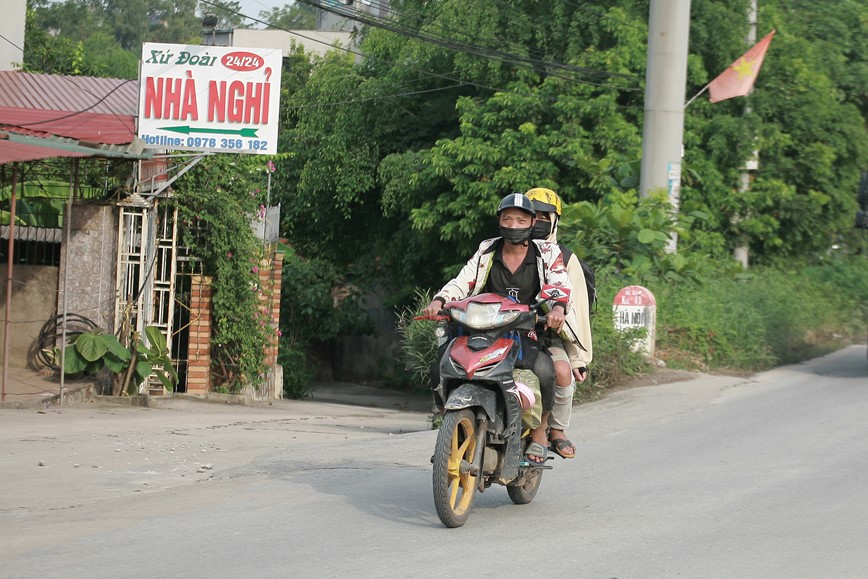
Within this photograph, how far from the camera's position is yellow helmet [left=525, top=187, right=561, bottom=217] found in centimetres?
693

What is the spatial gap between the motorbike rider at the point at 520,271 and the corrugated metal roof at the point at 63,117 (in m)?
5.96

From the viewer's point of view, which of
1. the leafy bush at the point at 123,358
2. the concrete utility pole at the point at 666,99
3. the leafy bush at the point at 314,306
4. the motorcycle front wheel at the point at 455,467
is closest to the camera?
the motorcycle front wheel at the point at 455,467

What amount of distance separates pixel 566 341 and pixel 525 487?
3.18ft

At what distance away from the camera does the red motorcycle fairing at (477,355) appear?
20.2 feet

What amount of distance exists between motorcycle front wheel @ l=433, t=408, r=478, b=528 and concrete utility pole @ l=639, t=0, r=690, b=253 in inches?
482

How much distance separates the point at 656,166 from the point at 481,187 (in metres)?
3.77

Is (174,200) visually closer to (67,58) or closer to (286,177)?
(286,177)

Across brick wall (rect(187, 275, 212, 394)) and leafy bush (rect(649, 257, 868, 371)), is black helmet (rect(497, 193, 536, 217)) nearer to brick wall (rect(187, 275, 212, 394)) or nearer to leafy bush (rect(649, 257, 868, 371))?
leafy bush (rect(649, 257, 868, 371))

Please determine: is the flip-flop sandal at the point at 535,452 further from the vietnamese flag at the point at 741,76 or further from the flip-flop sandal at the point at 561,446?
the vietnamese flag at the point at 741,76

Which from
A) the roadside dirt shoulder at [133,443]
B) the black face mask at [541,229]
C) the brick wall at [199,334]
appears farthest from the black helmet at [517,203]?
the brick wall at [199,334]

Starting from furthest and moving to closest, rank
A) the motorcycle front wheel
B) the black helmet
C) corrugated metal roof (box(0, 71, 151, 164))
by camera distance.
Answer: corrugated metal roof (box(0, 71, 151, 164)) → the black helmet → the motorcycle front wheel

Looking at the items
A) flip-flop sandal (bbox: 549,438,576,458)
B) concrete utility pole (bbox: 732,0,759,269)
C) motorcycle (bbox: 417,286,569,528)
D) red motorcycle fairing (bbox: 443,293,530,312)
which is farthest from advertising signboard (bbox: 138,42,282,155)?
concrete utility pole (bbox: 732,0,759,269)

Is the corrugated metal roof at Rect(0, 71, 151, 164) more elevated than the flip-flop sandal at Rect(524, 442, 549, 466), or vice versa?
the corrugated metal roof at Rect(0, 71, 151, 164)

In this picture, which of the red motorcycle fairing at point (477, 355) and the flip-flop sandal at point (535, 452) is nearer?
the red motorcycle fairing at point (477, 355)
